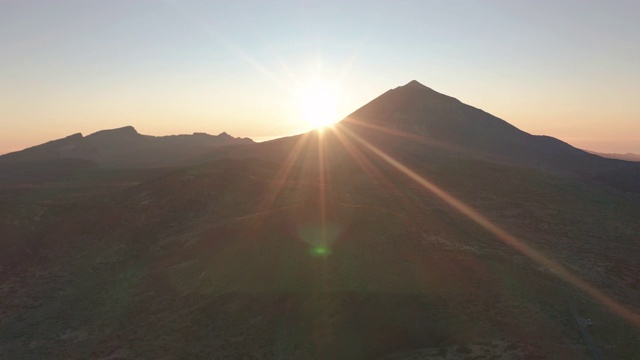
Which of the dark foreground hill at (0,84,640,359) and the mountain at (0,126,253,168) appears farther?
the mountain at (0,126,253,168)

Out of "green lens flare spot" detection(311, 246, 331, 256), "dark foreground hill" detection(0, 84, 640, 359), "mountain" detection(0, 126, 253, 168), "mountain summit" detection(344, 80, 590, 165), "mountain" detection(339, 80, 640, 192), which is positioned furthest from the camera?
"mountain" detection(0, 126, 253, 168)

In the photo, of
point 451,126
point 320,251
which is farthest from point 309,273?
point 451,126

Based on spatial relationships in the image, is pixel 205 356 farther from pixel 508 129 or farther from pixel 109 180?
pixel 508 129

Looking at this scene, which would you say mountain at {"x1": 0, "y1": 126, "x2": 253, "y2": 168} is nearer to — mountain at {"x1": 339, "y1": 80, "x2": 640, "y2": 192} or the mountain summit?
mountain at {"x1": 339, "y1": 80, "x2": 640, "y2": 192}

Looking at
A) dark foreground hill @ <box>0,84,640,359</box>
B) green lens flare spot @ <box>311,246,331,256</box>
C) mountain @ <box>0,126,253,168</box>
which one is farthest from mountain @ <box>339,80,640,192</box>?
green lens flare spot @ <box>311,246,331,256</box>

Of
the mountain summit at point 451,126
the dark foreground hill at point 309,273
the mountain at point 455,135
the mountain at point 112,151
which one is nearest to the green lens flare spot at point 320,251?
the dark foreground hill at point 309,273

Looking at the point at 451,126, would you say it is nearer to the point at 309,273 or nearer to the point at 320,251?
the point at 320,251

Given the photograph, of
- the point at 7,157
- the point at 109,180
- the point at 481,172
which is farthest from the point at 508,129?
the point at 7,157

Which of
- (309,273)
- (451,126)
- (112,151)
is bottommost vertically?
(309,273)
